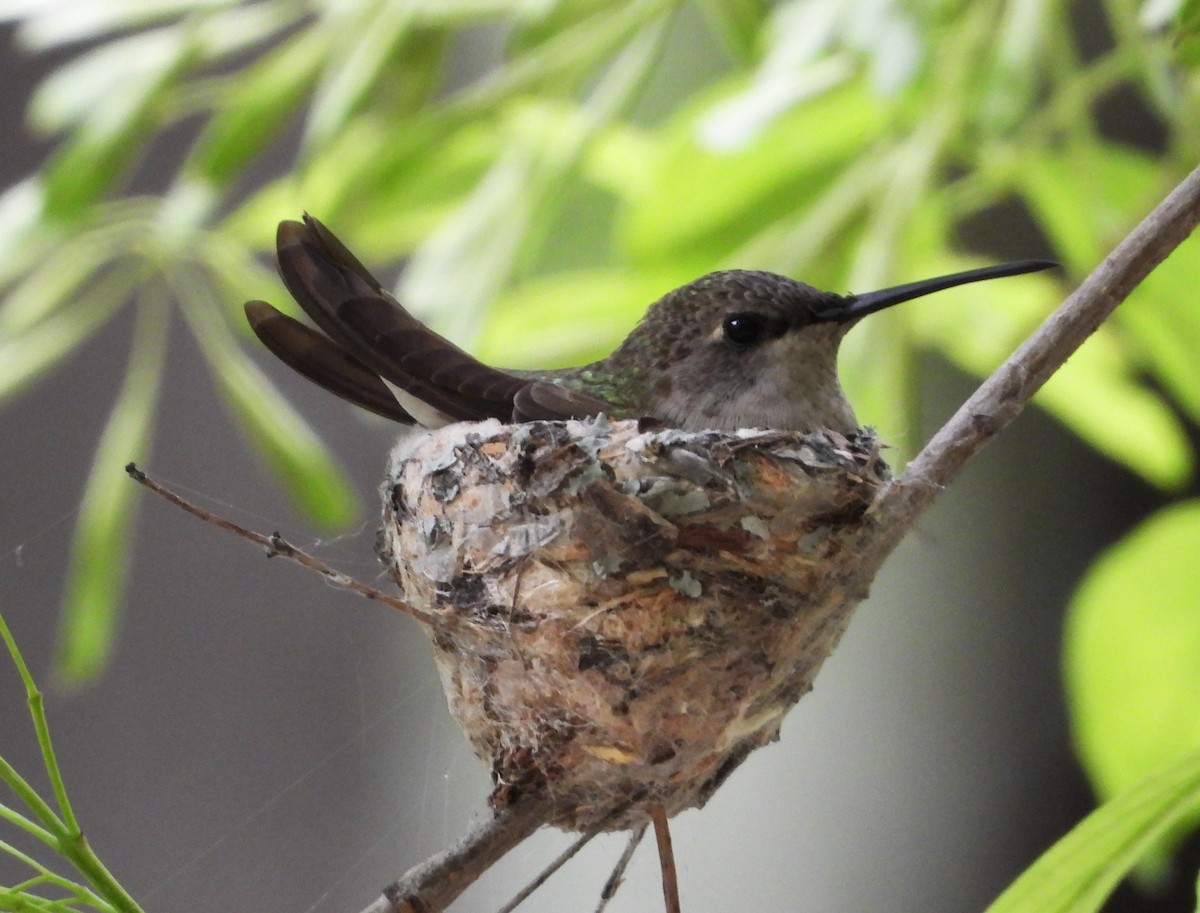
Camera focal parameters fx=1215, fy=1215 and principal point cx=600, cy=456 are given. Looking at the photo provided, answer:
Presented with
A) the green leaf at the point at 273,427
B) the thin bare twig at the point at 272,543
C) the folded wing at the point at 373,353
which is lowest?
the thin bare twig at the point at 272,543

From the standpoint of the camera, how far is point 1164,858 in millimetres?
1486

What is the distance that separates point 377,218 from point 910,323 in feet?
2.58

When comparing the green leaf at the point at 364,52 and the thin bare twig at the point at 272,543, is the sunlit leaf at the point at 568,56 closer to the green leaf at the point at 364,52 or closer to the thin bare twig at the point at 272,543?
the green leaf at the point at 364,52

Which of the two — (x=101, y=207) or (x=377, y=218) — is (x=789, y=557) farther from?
(x=101, y=207)

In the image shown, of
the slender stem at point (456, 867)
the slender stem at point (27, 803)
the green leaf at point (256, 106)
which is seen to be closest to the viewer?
the slender stem at point (27, 803)

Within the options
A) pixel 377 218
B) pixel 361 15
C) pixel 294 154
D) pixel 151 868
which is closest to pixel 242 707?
pixel 151 868

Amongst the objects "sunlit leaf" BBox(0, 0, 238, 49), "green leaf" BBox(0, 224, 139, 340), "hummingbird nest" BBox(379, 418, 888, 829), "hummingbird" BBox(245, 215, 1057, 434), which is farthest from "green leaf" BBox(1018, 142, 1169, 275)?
"green leaf" BBox(0, 224, 139, 340)

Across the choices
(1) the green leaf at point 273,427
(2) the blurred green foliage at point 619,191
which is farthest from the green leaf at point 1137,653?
(1) the green leaf at point 273,427

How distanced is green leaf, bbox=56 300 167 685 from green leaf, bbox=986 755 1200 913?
1.25 meters

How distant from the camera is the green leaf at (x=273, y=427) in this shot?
178 centimetres

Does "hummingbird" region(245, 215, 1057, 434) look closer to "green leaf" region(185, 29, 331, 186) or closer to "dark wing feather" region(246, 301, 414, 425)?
"dark wing feather" region(246, 301, 414, 425)

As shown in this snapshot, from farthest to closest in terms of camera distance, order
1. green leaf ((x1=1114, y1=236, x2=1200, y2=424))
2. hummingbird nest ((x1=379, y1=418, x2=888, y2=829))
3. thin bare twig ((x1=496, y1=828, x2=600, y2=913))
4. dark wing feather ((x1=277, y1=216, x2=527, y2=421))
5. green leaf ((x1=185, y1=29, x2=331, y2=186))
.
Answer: green leaf ((x1=185, y1=29, x2=331, y2=186)) → green leaf ((x1=1114, y1=236, x2=1200, y2=424)) → dark wing feather ((x1=277, y1=216, x2=527, y2=421)) → hummingbird nest ((x1=379, y1=418, x2=888, y2=829)) → thin bare twig ((x1=496, y1=828, x2=600, y2=913))

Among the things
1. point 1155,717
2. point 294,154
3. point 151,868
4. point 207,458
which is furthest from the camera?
point 294,154

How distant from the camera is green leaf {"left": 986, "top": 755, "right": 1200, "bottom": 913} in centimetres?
101
